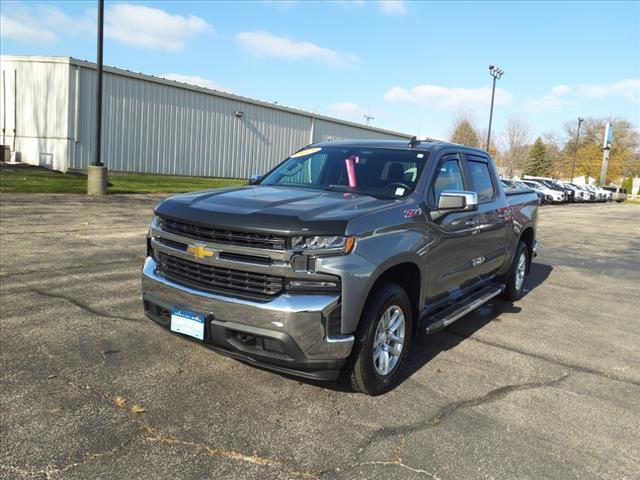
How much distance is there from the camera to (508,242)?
6.30 meters

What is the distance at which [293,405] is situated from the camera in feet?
11.9

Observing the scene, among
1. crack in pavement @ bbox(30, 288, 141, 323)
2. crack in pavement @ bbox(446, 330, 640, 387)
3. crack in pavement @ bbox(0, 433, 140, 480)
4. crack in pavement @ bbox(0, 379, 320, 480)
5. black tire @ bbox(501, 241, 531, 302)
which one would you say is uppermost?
black tire @ bbox(501, 241, 531, 302)

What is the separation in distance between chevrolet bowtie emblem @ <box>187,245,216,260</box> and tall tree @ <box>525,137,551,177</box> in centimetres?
9360

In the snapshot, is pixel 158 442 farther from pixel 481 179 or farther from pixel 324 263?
pixel 481 179

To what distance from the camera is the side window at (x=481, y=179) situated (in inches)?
220

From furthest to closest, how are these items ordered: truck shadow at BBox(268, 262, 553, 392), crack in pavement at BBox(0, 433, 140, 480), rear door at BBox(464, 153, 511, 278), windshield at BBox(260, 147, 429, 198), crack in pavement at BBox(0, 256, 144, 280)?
crack in pavement at BBox(0, 256, 144, 280)
rear door at BBox(464, 153, 511, 278)
windshield at BBox(260, 147, 429, 198)
truck shadow at BBox(268, 262, 553, 392)
crack in pavement at BBox(0, 433, 140, 480)

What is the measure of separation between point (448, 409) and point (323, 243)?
149cm

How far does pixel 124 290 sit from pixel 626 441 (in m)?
5.10

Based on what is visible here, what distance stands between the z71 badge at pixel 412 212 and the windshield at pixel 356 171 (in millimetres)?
187

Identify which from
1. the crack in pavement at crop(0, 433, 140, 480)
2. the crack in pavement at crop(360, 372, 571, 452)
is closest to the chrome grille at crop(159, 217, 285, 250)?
the crack in pavement at crop(360, 372, 571, 452)

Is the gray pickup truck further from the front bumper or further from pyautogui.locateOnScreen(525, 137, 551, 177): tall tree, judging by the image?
pyautogui.locateOnScreen(525, 137, 551, 177): tall tree

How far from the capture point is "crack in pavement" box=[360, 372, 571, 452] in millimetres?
3309

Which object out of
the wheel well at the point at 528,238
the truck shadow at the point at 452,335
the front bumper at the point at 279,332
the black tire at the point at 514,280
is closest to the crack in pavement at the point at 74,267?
the front bumper at the point at 279,332

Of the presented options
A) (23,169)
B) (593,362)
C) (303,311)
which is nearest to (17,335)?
(303,311)
